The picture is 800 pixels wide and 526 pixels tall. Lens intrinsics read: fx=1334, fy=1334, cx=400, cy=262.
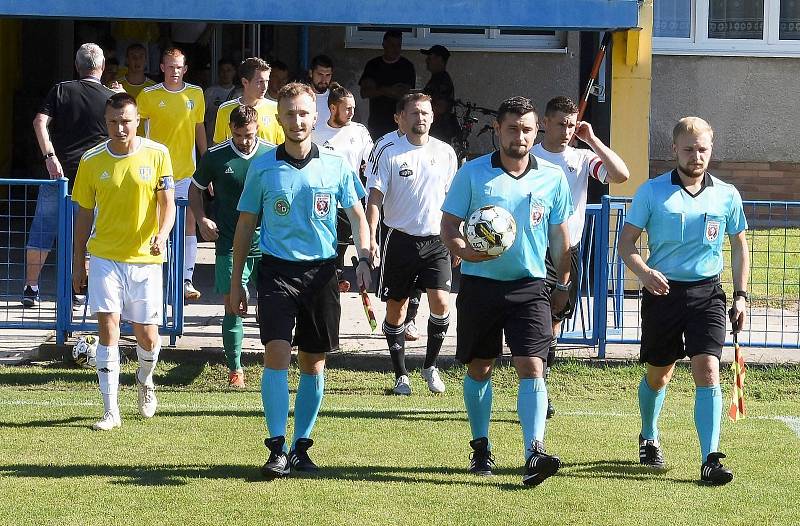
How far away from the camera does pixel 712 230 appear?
22.8 ft

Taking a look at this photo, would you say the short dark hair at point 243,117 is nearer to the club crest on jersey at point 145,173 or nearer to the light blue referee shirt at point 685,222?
the club crest on jersey at point 145,173

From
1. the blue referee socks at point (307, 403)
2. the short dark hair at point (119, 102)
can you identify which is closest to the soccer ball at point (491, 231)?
the blue referee socks at point (307, 403)

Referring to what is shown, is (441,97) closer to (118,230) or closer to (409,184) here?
(409,184)

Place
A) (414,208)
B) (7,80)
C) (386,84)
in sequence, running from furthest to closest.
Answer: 1. (7,80)
2. (386,84)
3. (414,208)

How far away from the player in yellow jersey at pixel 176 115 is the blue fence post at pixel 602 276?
11.8 feet

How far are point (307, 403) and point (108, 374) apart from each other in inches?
63.5

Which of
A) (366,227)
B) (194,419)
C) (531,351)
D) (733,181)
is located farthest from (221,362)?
(733,181)

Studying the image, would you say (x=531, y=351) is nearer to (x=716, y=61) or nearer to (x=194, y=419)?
(x=194, y=419)

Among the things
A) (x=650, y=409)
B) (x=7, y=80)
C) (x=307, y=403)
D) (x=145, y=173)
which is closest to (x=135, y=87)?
(x=145, y=173)

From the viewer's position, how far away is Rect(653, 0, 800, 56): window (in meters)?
17.7

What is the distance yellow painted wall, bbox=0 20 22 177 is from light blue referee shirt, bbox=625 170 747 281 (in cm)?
1143

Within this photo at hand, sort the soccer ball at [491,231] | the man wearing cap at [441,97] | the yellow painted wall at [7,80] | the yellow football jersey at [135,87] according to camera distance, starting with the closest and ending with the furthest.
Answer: the soccer ball at [491,231]
the yellow football jersey at [135,87]
the man wearing cap at [441,97]
the yellow painted wall at [7,80]

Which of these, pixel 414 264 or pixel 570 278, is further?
pixel 414 264

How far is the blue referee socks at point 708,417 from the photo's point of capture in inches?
271
